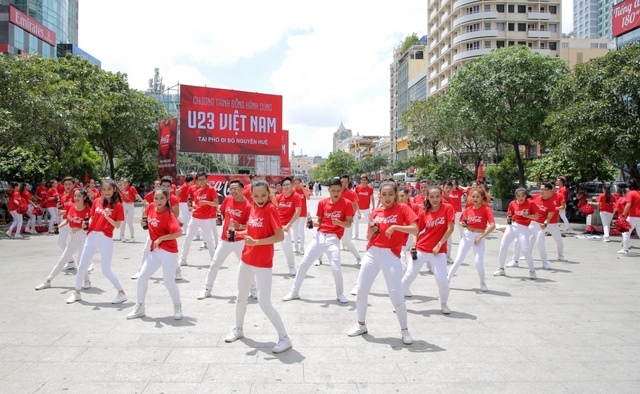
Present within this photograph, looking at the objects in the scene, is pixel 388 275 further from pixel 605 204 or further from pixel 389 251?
pixel 605 204

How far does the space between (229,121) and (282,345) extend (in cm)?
2250

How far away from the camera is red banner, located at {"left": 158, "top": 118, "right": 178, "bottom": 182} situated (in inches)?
1020

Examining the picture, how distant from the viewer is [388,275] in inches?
194

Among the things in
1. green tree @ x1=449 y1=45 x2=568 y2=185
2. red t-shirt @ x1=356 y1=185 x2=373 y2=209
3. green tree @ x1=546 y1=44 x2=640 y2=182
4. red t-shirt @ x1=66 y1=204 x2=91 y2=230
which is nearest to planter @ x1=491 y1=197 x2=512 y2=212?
green tree @ x1=449 y1=45 x2=568 y2=185

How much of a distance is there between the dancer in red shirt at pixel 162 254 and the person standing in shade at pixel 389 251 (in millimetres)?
2231

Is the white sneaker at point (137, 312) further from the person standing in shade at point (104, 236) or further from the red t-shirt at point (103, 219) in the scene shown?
the red t-shirt at point (103, 219)

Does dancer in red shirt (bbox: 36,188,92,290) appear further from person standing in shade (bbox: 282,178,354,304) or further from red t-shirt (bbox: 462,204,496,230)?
Answer: red t-shirt (bbox: 462,204,496,230)

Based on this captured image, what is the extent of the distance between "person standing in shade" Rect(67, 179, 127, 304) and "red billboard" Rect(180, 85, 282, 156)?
18824mm

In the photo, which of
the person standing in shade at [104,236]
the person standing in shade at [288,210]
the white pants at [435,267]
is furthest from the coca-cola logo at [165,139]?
the white pants at [435,267]

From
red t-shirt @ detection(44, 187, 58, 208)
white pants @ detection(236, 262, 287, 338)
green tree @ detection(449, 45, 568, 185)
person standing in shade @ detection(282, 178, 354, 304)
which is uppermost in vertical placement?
green tree @ detection(449, 45, 568, 185)

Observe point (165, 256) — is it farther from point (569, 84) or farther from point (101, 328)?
point (569, 84)

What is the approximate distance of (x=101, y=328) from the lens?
5387 millimetres

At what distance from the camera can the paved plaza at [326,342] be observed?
3998 mm

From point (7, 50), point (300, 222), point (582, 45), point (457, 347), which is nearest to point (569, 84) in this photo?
point (300, 222)
